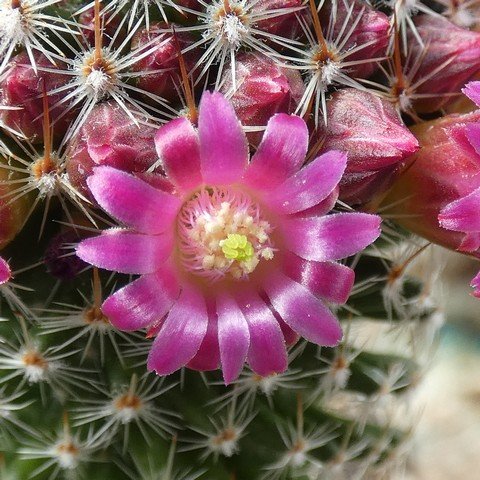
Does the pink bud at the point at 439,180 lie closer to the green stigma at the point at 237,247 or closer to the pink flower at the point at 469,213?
the pink flower at the point at 469,213

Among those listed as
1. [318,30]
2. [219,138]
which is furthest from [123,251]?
[318,30]

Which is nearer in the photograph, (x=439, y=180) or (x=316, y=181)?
(x=316, y=181)

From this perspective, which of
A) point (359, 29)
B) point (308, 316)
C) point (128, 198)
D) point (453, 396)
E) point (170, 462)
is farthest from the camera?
point (453, 396)

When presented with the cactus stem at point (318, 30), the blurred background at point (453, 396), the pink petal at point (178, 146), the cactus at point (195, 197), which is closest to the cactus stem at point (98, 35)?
the cactus at point (195, 197)

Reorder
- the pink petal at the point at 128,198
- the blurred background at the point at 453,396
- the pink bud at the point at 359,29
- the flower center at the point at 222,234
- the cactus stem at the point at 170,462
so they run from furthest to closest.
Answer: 1. the blurred background at the point at 453,396
2. the cactus stem at the point at 170,462
3. the pink bud at the point at 359,29
4. the flower center at the point at 222,234
5. the pink petal at the point at 128,198

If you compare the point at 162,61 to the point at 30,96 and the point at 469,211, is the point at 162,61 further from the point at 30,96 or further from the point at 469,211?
the point at 469,211

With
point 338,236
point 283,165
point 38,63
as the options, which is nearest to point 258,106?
point 283,165
